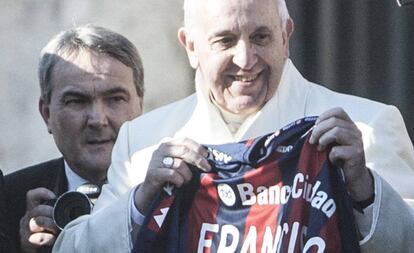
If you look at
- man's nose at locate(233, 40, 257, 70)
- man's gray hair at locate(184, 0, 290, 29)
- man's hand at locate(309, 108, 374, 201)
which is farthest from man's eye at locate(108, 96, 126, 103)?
man's hand at locate(309, 108, 374, 201)

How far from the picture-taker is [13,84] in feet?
25.9

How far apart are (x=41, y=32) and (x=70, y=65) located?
5.50ft

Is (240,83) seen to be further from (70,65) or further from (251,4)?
(70,65)

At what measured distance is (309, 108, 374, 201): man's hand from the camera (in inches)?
190

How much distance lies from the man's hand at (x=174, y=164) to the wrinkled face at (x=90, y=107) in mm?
1004

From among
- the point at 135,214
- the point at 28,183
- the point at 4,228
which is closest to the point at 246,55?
the point at 135,214

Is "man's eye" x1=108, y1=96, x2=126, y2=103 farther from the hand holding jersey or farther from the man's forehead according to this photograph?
the hand holding jersey

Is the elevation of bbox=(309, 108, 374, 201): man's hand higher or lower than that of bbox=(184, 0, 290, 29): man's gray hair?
lower

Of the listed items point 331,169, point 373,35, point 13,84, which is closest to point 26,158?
point 13,84

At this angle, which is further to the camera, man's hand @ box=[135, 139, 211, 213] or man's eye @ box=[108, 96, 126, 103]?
man's eye @ box=[108, 96, 126, 103]

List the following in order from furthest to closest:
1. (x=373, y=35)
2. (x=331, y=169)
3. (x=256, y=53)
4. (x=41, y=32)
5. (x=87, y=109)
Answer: (x=41, y=32)
(x=373, y=35)
(x=87, y=109)
(x=256, y=53)
(x=331, y=169)

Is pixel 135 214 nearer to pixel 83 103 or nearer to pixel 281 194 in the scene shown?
pixel 281 194

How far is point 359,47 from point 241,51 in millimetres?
2035

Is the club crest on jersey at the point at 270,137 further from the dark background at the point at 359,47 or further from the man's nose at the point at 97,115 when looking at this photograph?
the dark background at the point at 359,47
